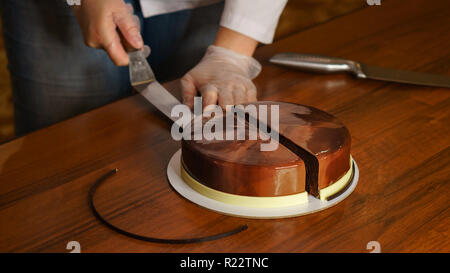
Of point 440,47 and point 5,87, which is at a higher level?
point 440,47

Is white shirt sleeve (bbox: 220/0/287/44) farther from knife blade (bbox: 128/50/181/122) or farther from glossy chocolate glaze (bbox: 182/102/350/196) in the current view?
glossy chocolate glaze (bbox: 182/102/350/196)

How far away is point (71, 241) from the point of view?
597 mm

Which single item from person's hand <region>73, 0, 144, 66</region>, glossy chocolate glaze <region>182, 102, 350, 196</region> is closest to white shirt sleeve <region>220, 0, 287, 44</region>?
person's hand <region>73, 0, 144, 66</region>

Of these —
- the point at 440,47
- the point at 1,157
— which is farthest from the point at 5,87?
the point at 440,47

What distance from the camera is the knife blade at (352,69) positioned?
3.14 ft

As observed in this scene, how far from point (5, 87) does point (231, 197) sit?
174 centimetres

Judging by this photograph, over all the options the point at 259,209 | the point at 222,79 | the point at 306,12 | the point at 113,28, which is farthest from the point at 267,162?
the point at 306,12

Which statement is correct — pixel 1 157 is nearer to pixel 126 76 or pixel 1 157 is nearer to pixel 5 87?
pixel 126 76

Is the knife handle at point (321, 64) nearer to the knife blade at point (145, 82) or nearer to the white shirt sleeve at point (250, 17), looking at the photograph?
the white shirt sleeve at point (250, 17)

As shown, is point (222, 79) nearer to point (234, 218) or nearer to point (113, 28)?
point (113, 28)

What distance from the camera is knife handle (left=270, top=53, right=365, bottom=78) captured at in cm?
99

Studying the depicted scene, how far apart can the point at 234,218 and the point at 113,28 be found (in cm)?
48

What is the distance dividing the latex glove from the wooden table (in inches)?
1.5

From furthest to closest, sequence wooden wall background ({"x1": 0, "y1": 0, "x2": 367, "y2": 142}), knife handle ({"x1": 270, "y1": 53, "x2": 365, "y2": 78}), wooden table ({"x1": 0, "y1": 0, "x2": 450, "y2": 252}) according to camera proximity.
Result: wooden wall background ({"x1": 0, "y1": 0, "x2": 367, "y2": 142}) < knife handle ({"x1": 270, "y1": 53, "x2": 365, "y2": 78}) < wooden table ({"x1": 0, "y1": 0, "x2": 450, "y2": 252})
